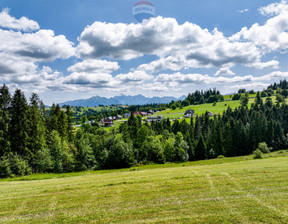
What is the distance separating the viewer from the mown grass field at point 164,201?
12.7m

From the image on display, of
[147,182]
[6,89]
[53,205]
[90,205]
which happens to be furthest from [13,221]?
[6,89]

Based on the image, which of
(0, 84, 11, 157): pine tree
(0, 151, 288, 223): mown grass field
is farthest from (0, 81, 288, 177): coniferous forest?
(0, 151, 288, 223): mown grass field

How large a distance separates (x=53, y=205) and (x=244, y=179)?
751 inches

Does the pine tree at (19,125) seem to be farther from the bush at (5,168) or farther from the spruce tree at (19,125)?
the bush at (5,168)

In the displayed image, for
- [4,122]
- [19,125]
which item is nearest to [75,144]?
[19,125]

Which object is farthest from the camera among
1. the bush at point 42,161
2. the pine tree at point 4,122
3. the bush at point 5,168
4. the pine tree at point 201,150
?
the pine tree at point 201,150

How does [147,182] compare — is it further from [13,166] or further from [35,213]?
[13,166]

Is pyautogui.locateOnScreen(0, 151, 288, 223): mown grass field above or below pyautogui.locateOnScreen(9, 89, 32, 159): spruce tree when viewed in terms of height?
below

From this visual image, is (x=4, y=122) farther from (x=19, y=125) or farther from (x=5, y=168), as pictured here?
(x=5, y=168)

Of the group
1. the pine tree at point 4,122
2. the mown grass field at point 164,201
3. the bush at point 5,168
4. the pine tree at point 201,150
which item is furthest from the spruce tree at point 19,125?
the pine tree at point 201,150

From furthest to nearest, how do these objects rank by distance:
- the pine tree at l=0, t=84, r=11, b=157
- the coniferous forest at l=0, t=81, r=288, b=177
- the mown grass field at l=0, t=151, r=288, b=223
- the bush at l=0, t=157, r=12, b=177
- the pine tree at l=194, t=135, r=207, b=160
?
Result: the pine tree at l=194, t=135, r=207, b=160
the coniferous forest at l=0, t=81, r=288, b=177
the pine tree at l=0, t=84, r=11, b=157
the bush at l=0, t=157, r=12, b=177
the mown grass field at l=0, t=151, r=288, b=223

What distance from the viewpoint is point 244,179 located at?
19422 millimetres

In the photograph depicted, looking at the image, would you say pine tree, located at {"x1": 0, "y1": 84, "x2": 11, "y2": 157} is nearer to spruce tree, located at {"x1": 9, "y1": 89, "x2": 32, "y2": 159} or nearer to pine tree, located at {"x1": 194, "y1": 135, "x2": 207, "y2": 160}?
→ spruce tree, located at {"x1": 9, "y1": 89, "x2": 32, "y2": 159}

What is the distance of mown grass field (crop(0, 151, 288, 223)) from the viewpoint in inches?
502
